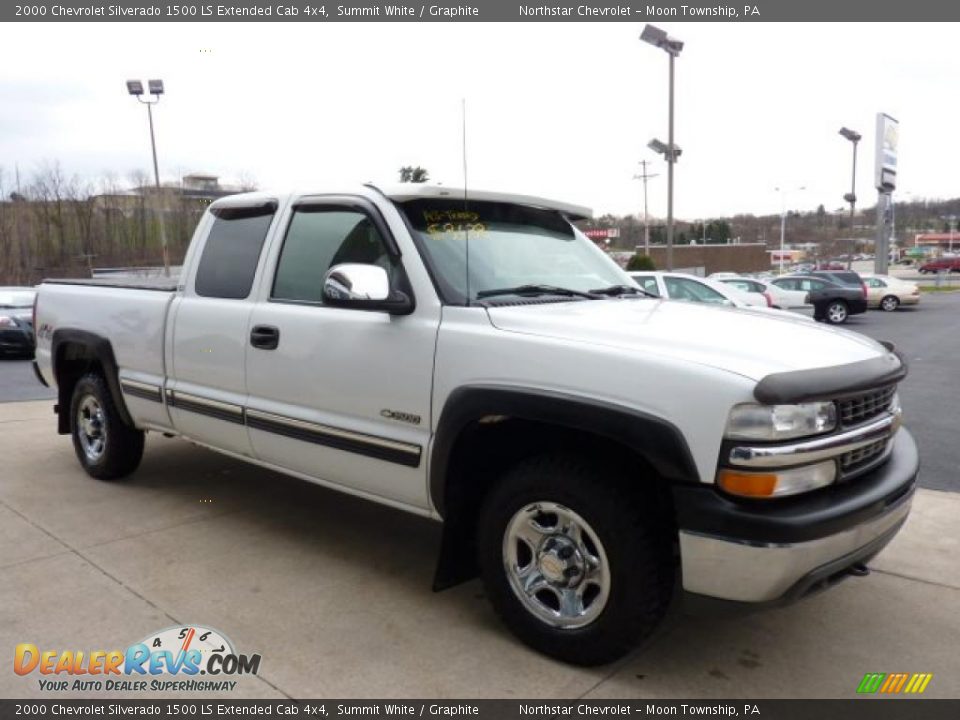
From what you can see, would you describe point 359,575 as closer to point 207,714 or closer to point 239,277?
point 207,714

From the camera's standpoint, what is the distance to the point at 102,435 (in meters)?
5.66

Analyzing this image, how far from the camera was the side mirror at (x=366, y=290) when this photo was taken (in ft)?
11.0

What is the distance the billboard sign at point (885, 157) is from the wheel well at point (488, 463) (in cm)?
3534

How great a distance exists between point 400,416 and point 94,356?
315 centimetres

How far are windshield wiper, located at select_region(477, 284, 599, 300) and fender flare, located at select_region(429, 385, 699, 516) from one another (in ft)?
1.81

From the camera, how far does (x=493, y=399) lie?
3074 mm

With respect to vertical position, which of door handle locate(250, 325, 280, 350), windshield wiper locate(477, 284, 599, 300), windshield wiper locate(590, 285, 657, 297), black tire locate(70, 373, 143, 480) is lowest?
black tire locate(70, 373, 143, 480)

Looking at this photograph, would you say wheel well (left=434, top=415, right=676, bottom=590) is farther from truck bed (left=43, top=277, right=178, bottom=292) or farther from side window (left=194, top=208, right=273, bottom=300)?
truck bed (left=43, top=277, right=178, bottom=292)

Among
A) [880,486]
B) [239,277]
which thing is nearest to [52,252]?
[239,277]

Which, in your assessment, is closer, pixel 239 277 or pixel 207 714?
pixel 207 714

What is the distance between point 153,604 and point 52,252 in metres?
47.1

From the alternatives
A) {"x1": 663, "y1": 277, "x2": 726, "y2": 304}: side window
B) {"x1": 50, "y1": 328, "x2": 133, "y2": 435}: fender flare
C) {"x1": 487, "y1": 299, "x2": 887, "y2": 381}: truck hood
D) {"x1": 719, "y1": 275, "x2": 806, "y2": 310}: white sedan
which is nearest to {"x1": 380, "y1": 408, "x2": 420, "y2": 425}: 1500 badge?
{"x1": 487, "y1": 299, "x2": 887, "y2": 381}: truck hood

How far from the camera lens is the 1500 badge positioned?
3414mm

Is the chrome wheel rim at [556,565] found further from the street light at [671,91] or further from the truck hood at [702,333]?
the street light at [671,91]
